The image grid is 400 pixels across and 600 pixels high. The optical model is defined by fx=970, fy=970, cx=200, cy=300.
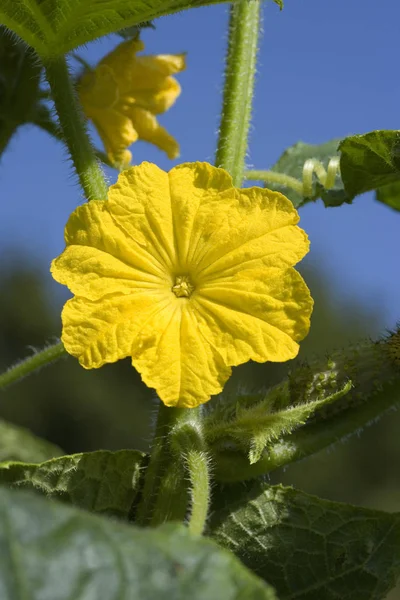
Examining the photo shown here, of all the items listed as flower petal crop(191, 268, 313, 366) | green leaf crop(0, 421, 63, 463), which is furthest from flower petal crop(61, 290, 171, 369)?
green leaf crop(0, 421, 63, 463)

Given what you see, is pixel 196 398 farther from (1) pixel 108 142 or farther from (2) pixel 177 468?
(1) pixel 108 142

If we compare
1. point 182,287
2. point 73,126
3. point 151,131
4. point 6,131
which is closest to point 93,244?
point 182,287

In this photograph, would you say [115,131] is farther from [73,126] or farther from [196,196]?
[196,196]

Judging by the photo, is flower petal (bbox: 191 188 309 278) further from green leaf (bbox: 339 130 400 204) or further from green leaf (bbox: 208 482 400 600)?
green leaf (bbox: 208 482 400 600)

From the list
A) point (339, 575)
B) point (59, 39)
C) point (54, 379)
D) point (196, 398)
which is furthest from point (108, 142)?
point (54, 379)

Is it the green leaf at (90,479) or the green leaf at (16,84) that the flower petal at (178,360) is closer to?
the green leaf at (90,479)
